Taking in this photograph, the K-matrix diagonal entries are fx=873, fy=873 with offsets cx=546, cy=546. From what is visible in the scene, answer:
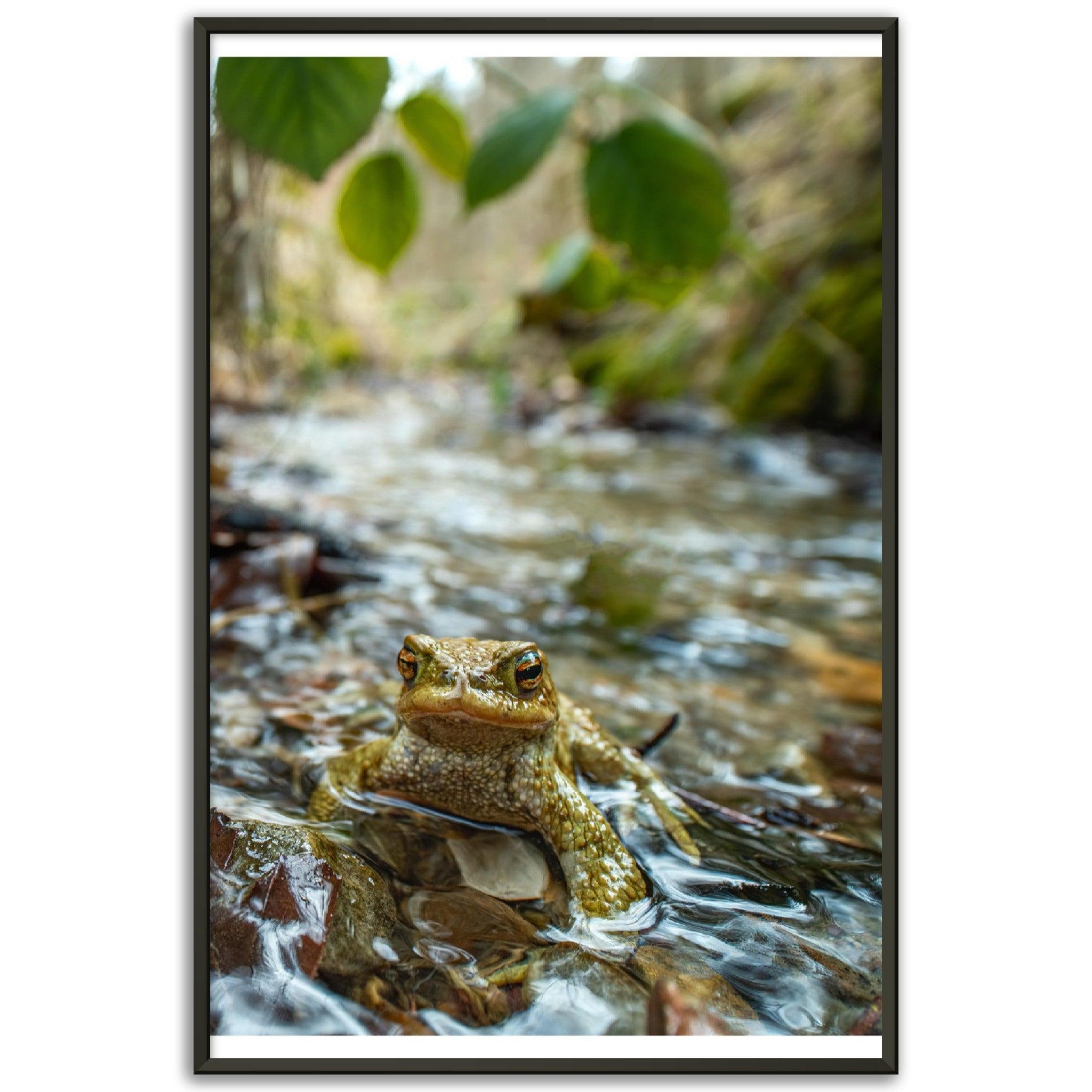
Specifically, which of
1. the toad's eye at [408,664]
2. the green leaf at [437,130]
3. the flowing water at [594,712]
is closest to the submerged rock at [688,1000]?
the flowing water at [594,712]

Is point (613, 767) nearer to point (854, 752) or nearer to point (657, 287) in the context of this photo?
point (854, 752)

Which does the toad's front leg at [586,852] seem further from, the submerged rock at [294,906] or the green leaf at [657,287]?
the green leaf at [657,287]

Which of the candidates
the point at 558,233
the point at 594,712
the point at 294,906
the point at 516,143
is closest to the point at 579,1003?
the point at 294,906

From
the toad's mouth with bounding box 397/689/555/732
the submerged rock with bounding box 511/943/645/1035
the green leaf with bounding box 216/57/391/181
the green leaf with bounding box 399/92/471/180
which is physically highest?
the green leaf with bounding box 399/92/471/180

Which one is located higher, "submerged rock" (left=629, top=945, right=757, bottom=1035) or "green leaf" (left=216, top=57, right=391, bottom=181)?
"green leaf" (left=216, top=57, right=391, bottom=181)

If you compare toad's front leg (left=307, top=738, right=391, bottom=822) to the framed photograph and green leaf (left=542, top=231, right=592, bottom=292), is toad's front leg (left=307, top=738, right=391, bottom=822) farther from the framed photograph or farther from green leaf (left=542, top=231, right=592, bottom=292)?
green leaf (left=542, top=231, right=592, bottom=292)

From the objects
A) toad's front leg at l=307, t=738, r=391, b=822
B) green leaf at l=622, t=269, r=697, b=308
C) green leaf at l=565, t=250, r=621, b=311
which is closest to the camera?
toad's front leg at l=307, t=738, r=391, b=822

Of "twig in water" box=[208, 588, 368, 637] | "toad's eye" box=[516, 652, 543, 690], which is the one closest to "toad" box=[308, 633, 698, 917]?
"toad's eye" box=[516, 652, 543, 690]
